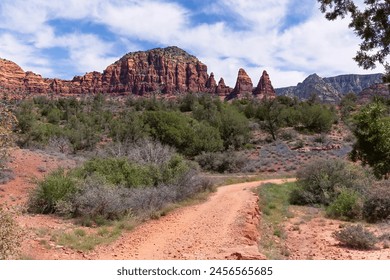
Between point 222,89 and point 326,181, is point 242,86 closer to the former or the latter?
point 222,89

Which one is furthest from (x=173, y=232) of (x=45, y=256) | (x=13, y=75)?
(x=13, y=75)

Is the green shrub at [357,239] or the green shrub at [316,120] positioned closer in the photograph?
the green shrub at [357,239]

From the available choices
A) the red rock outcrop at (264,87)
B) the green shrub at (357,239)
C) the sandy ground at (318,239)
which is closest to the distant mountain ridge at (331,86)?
the red rock outcrop at (264,87)

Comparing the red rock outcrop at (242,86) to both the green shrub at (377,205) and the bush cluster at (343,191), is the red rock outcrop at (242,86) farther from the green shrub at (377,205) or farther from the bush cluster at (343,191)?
the green shrub at (377,205)

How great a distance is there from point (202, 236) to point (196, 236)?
0.17m

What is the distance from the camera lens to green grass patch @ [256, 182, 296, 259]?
437 inches

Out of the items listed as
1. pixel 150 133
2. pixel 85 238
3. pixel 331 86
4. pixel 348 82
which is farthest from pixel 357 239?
pixel 348 82

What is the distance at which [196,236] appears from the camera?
1148cm

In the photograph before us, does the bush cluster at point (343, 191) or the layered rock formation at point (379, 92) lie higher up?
the layered rock formation at point (379, 92)

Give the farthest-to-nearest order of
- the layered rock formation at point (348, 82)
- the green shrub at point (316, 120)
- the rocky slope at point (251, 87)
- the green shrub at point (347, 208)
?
the rocky slope at point (251, 87) → the layered rock formation at point (348, 82) → the green shrub at point (316, 120) → the green shrub at point (347, 208)

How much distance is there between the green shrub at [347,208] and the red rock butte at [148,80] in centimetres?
12339

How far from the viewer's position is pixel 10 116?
7.21 metres

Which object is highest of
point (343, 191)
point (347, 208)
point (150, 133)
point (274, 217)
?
point (150, 133)

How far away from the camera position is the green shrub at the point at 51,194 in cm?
1408
